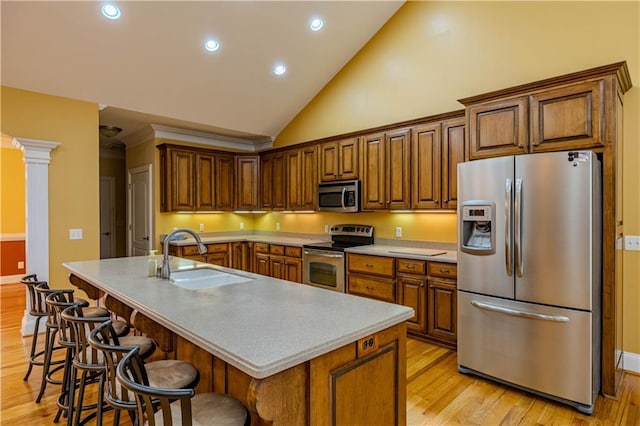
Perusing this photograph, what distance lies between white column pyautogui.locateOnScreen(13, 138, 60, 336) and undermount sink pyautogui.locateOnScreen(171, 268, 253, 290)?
242 cm

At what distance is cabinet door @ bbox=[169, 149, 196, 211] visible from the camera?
5.37m

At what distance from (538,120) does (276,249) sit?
3725 mm

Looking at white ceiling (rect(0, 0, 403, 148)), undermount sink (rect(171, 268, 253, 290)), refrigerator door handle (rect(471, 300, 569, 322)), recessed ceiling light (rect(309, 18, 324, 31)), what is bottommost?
refrigerator door handle (rect(471, 300, 569, 322))

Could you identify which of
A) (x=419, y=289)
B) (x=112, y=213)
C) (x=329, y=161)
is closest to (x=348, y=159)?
(x=329, y=161)

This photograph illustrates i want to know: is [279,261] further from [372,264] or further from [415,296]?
[415,296]

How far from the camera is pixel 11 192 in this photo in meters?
6.72

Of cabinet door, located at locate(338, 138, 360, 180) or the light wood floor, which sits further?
cabinet door, located at locate(338, 138, 360, 180)

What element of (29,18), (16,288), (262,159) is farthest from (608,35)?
(16,288)

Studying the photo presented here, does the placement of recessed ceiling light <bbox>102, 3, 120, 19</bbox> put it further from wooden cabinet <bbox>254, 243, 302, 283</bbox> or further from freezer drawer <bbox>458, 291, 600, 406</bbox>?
freezer drawer <bbox>458, 291, 600, 406</bbox>

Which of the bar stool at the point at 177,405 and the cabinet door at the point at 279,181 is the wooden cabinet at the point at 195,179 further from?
the bar stool at the point at 177,405

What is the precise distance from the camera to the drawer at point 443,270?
3.38m

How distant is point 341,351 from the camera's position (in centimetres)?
140

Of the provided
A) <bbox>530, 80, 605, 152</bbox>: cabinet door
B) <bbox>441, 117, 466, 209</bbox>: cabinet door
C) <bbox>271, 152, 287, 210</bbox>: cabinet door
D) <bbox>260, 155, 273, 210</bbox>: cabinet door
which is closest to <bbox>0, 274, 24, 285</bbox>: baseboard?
<bbox>260, 155, 273, 210</bbox>: cabinet door

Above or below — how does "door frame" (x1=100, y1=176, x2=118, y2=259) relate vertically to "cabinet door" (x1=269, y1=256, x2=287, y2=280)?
above
